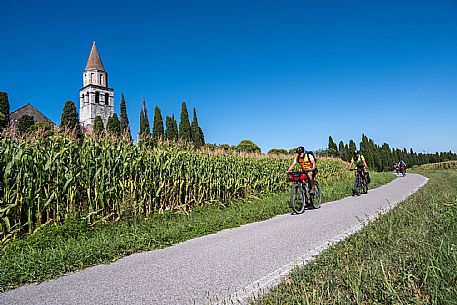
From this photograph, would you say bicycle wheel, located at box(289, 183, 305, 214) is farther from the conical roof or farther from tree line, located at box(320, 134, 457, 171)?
the conical roof

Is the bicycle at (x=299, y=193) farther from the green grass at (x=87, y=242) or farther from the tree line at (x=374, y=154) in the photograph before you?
the tree line at (x=374, y=154)

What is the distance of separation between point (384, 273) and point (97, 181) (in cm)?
748

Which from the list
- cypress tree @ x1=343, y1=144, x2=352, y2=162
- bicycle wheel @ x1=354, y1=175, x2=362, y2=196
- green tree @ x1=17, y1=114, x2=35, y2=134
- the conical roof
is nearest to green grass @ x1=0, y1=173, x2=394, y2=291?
green tree @ x1=17, y1=114, x2=35, y2=134

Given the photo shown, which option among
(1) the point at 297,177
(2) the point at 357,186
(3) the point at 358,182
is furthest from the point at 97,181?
(3) the point at 358,182

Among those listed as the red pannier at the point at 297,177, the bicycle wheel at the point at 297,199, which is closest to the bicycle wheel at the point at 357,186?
the red pannier at the point at 297,177

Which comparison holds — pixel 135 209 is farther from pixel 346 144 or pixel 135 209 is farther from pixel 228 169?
pixel 346 144

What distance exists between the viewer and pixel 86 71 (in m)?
79.7

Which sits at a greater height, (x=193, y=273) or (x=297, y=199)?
(x=297, y=199)

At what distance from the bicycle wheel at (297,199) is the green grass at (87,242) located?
1027mm

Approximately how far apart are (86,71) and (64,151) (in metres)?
79.5

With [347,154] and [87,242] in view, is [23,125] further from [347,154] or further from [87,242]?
[347,154]

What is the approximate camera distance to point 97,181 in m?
8.84

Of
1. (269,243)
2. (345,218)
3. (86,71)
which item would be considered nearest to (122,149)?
(269,243)

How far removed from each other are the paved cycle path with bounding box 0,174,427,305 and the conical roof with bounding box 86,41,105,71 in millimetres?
80366
